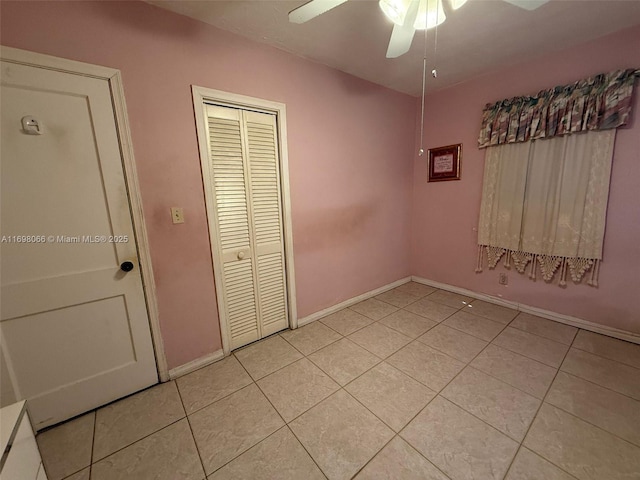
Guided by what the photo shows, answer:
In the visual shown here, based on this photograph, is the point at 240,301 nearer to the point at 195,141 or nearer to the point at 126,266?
the point at 126,266

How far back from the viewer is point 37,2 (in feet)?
3.84

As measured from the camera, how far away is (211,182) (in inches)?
68.9

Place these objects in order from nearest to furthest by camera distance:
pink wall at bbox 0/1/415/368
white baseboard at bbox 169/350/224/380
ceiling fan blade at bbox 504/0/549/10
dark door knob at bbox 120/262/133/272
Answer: ceiling fan blade at bbox 504/0/549/10 → pink wall at bbox 0/1/415/368 → dark door knob at bbox 120/262/133/272 → white baseboard at bbox 169/350/224/380

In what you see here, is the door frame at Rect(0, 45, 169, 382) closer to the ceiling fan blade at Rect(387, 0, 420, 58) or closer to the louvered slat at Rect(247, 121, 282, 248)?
the louvered slat at Rect(247, 121, 282, 248)

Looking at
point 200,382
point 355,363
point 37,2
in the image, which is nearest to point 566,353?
point 355,363

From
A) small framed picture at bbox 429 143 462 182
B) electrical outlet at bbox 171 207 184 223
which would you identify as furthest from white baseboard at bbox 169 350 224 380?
small framed picture at bbox 429 143 462 182

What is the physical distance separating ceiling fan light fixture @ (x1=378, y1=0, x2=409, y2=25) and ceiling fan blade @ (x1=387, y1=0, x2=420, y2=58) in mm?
24

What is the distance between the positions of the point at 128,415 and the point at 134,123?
5.67ft

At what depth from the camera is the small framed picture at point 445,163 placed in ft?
9.20

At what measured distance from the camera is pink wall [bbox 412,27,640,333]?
73.4 inches

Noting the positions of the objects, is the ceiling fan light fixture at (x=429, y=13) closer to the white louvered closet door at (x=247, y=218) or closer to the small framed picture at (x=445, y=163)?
the white louvered closet door at (x=247, y=218)

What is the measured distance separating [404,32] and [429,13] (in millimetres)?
147

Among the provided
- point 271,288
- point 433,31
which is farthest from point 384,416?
point 433,31

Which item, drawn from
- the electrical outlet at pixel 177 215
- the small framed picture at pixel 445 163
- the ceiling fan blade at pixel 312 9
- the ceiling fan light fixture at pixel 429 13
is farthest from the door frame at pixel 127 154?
the small framed picture at pixel 445 163
